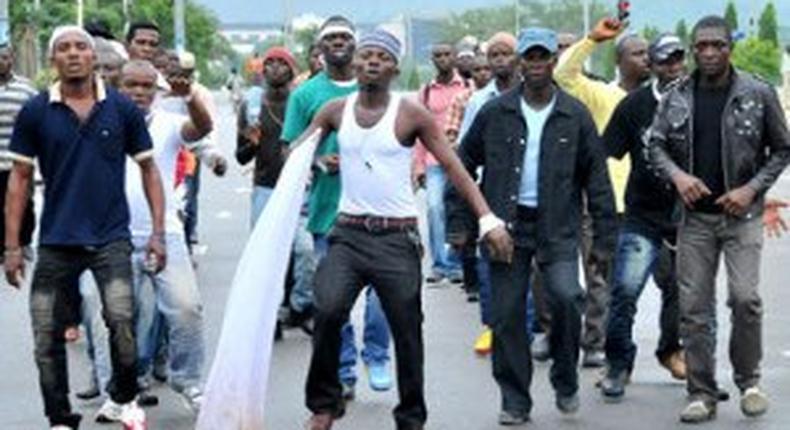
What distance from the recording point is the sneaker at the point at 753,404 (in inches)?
408

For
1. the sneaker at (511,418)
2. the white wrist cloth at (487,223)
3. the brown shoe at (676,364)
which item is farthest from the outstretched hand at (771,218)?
the white wrist cloth at (487,223)

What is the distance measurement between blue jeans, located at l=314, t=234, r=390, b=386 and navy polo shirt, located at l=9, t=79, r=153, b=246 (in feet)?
5.00

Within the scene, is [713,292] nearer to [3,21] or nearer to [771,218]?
[771,218]

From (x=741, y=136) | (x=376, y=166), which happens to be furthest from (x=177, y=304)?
(x=741, y=136)

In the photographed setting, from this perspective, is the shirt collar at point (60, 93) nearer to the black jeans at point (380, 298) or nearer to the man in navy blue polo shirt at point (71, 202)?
the man in navy blue polo shirt at point (71, 202)

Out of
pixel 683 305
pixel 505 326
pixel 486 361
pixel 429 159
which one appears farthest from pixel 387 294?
pixel 429 159

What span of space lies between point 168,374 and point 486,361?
2214 mm

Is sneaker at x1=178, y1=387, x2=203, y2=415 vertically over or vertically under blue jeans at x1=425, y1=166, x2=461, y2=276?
over

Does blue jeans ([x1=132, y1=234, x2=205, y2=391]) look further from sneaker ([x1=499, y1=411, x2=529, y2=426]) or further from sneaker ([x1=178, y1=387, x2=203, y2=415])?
sneaker ([x1=499, y1=411, x2=529, y2=426])

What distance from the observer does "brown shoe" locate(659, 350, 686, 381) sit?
37.7ft

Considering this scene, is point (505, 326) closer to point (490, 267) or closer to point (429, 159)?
point (490, 267)

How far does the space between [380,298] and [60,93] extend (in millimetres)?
1667

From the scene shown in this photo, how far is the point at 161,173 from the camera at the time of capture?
10266 mm

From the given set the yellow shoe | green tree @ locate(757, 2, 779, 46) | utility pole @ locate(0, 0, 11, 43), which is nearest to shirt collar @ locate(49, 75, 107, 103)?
the yellow shoe
